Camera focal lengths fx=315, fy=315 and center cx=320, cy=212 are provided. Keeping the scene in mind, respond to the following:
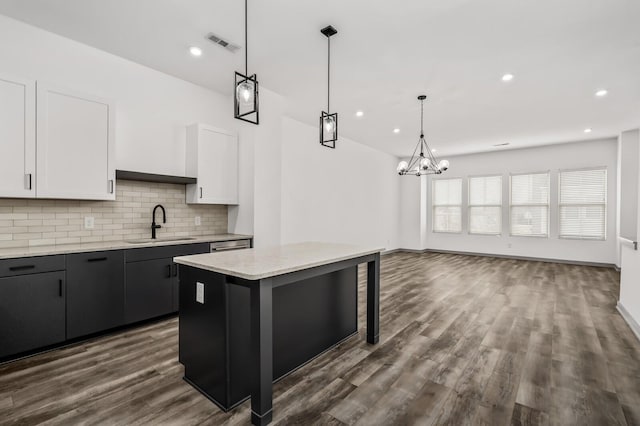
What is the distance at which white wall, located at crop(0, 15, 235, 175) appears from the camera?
9.82 feet

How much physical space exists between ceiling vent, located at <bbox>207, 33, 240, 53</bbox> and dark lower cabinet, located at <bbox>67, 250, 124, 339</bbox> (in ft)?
7.64

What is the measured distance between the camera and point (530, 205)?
816cm

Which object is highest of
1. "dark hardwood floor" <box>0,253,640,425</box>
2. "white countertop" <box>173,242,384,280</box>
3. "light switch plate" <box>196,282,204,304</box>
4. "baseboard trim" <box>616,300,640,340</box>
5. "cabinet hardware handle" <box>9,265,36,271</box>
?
"white countertop" <box>173,242,384,280</box>

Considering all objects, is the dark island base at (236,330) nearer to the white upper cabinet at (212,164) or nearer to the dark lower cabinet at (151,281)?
the dark lower cabinet at (151,281)

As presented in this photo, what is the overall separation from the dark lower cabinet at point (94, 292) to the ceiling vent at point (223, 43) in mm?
2328

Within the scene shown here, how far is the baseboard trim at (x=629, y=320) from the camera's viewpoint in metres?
3.26

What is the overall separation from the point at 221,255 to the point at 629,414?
288 centimetres

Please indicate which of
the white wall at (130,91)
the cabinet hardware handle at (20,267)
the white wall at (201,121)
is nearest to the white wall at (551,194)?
the white wall at (201,121)

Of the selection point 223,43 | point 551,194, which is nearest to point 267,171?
point 223,43

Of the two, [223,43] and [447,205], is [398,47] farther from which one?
[447,205]

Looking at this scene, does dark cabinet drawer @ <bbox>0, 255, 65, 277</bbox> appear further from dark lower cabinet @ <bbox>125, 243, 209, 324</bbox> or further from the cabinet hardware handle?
dark lower cabinet @ <bbox>125, 243, 209, 324</bbox>

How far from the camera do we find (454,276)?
20.1ft

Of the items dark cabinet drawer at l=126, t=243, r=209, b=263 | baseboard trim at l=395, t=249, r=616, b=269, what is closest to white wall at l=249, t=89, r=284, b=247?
dark cabinet drawer at l=126, t=243, r=209, b=263

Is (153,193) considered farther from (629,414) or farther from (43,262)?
(629,414)
